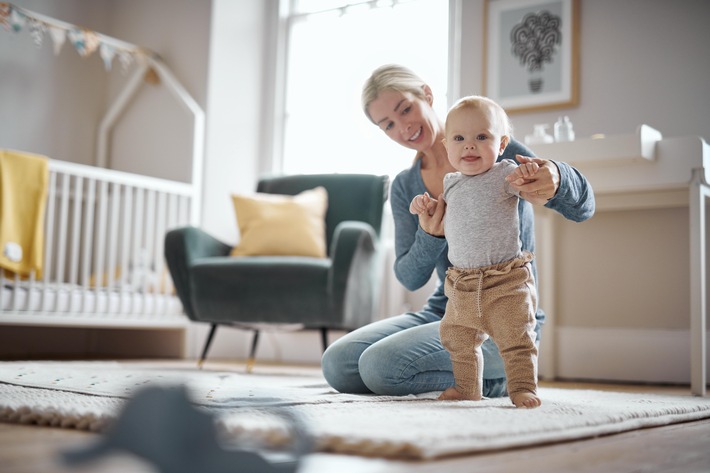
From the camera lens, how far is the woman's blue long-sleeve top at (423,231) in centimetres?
151

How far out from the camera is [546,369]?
10.1 ft

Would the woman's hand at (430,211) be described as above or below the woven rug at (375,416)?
above

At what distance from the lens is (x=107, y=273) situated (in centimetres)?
377

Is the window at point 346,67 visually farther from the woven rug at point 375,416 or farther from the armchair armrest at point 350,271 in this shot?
the woven rug at point 375,416

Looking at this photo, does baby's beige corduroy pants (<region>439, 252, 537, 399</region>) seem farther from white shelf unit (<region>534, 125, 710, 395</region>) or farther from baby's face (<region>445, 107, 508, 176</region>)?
white shelf unit (<region>534, 125, 710, 395</region>)

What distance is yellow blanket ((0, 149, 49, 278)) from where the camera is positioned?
3156mm

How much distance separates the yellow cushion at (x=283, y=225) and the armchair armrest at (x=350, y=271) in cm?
41

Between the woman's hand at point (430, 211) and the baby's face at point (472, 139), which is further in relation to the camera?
the woman's hand at point (430, 211)

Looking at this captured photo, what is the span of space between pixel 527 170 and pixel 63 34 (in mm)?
3070

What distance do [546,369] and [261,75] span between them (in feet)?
7.70

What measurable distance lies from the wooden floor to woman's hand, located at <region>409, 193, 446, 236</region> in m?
0.56

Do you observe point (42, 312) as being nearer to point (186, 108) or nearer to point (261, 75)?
point (186, 108)

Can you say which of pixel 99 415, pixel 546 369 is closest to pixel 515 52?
pixel 546 369

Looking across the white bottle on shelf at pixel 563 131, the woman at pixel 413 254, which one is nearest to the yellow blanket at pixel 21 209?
the woman at pixel 413 254
